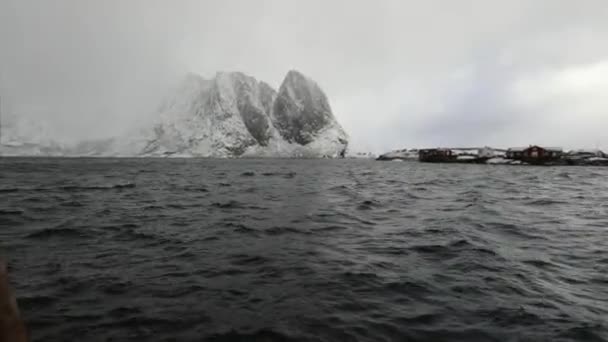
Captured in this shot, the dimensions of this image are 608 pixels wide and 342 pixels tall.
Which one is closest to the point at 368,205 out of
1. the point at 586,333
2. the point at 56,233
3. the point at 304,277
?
the point at 304,277

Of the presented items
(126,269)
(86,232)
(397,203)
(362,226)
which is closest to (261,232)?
(362,226)

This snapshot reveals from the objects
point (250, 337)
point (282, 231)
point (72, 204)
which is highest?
point (72, 204)

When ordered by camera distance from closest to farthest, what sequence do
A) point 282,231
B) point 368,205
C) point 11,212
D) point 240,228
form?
point 282,231 < point 240,228 < point 11,212 < point 368,205

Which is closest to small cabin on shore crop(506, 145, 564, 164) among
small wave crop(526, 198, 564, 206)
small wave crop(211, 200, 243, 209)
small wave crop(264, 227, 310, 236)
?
small wave crop(526, 198, 564, 206)

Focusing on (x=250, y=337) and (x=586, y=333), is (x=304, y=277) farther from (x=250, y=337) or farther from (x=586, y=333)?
(x=586, y=333)

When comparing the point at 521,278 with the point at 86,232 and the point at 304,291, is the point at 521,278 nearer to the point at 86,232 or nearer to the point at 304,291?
the point at 304,291

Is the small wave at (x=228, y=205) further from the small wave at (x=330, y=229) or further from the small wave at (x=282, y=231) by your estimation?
the small wave at (x=330, y=229)

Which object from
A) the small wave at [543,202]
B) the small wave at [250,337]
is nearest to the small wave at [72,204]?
the small wave at [250,337]

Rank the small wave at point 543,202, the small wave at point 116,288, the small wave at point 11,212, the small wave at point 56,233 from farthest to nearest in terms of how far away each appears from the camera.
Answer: the small wave at point 543,202 < the small wave at point 11,212 < the small wave at point 56,233 < the small wave at point 116,288

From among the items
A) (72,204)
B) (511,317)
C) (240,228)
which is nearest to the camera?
(511,317)

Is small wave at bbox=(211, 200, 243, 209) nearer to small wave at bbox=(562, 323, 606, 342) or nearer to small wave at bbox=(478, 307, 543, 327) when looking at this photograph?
small wave at bbox=(478, 307, 543, 327)

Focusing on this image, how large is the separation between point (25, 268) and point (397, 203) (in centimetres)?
1906

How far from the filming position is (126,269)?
8758 mm

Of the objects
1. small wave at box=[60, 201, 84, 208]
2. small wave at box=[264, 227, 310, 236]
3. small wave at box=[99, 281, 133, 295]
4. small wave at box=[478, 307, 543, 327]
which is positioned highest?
small wave at box=[60, 201, 84, 208]
